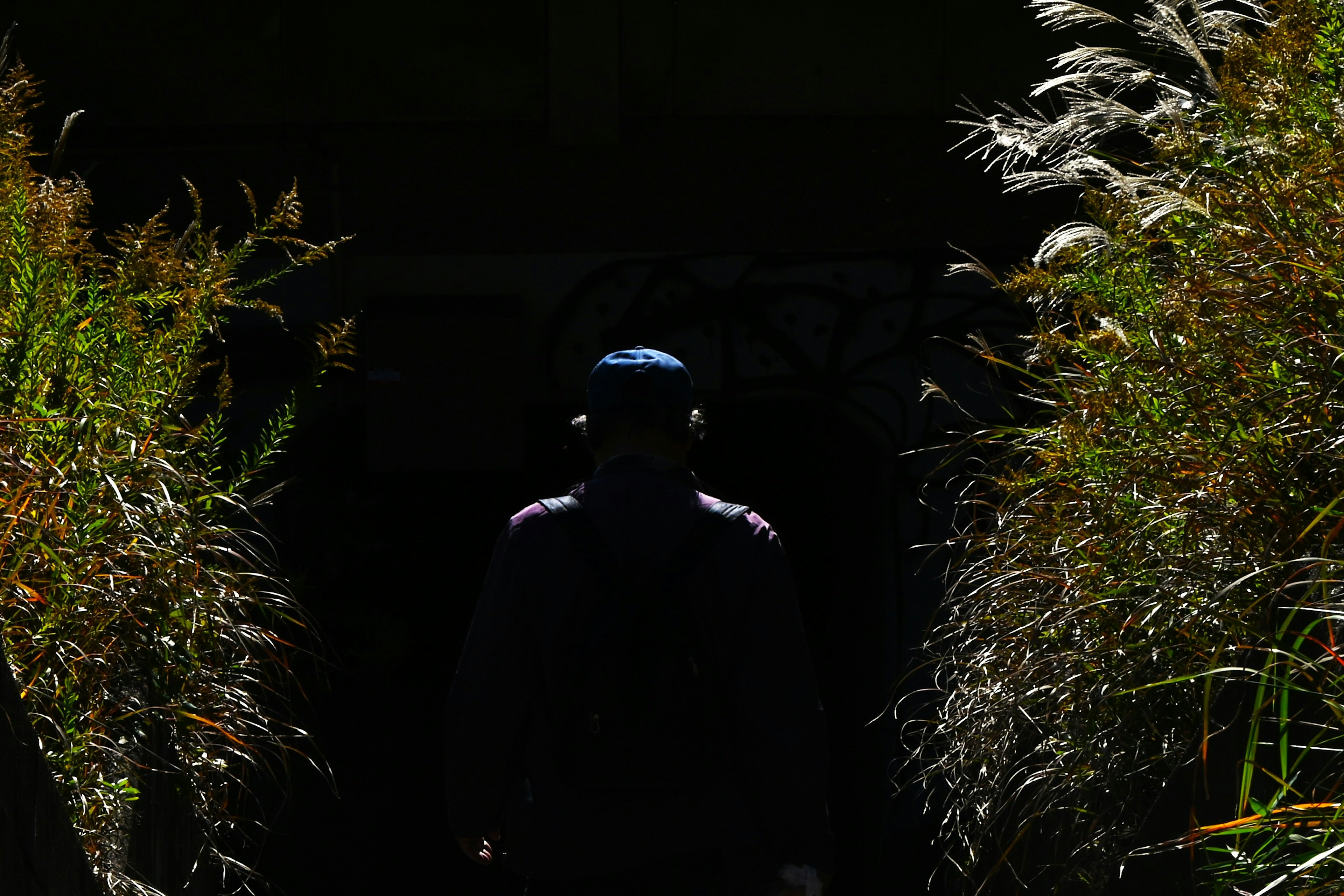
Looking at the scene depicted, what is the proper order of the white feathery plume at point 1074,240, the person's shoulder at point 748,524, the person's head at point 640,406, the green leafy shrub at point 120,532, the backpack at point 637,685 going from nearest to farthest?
1. the backpack at point 637,685
2. the person's shoulder at point 748,524
3. the person's head at point 640,406
4. the green leafy shrub at point 120,532
5. the white feathery plume at point 1074,240

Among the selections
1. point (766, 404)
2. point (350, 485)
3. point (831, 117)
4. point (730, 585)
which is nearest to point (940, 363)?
point (831, 117)

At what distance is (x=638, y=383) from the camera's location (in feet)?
8.58

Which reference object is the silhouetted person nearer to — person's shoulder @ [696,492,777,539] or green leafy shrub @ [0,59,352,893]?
person's shoulder @ [696,492,777,539]

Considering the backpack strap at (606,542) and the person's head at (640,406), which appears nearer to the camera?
the backpack strap at (606,542)

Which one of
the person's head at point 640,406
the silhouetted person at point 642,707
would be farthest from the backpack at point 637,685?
the person's head at point 640,406

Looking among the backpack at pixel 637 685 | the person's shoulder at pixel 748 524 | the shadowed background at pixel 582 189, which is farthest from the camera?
the shadowed background at pixel 582 189

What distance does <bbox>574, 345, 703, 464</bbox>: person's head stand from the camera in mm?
2615

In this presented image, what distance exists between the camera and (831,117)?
7723 millimetres

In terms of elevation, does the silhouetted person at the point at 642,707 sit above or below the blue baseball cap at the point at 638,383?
below

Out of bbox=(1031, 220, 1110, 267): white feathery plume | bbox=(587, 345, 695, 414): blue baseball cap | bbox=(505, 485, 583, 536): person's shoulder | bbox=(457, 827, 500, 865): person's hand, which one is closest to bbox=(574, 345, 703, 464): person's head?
bbox=(587, 345, 695, 414): blue baseball cap

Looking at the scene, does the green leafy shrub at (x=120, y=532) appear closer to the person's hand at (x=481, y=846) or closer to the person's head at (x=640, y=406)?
the person's hand at (x=481, y=846)

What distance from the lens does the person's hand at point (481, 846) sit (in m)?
2.58

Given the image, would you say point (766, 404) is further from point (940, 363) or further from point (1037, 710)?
point (1037, 710)

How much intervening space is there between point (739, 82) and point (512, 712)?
18.8ft
